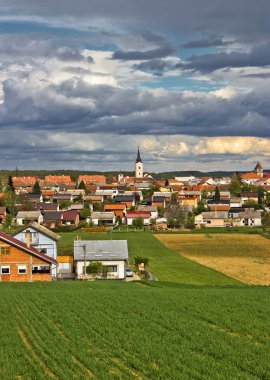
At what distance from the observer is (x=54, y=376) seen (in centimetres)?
1463

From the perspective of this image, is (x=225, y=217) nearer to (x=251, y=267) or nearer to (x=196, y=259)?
(x=196, y=259)

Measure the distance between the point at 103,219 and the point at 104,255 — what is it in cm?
8339

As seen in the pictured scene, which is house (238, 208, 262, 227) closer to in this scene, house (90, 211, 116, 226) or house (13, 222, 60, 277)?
house (90, 211, 116, 226)

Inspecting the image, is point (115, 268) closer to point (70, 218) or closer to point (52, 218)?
point (52, 218)

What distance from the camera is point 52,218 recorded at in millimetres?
135625

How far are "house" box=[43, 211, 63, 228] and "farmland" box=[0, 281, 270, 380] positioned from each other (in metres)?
102

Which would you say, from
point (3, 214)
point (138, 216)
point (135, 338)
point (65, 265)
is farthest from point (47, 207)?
point (135, 338)

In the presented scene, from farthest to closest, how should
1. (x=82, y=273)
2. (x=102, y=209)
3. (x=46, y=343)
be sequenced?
(x=102, y=209), (x=82, y=273), (x=46, y=343)

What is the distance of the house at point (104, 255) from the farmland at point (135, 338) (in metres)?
28.6

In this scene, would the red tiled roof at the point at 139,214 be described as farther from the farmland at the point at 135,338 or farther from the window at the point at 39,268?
the farmland at the point at 135,338

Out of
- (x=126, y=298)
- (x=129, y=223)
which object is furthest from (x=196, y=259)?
(x=129, y=223)

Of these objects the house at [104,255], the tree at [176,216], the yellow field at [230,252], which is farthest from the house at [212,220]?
the house at [104,255]

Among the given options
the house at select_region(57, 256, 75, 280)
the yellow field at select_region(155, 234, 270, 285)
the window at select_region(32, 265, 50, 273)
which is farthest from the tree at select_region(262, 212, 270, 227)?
the window at select_region(32, 265, 50, 273)

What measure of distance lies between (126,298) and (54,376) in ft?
48.5
